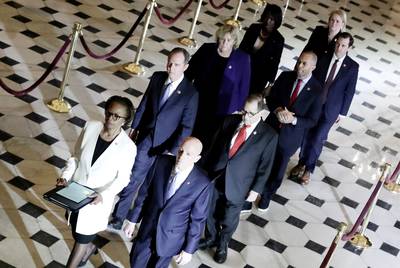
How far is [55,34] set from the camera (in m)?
12.5

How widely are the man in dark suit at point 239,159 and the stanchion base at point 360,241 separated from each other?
186 cm

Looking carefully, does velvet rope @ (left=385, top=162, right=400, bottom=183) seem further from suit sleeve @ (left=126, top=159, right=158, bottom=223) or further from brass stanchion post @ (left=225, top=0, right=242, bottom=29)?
suit sleeve @ (left=126, top=159, right=158, bottom=223)

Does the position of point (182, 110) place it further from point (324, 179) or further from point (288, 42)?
point (288, 42)

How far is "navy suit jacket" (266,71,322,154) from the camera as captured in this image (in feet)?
29.9

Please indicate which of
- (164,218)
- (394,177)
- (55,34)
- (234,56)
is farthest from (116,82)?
(164,218)

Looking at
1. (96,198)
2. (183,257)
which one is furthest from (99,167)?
(183,257)

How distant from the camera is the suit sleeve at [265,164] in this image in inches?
318

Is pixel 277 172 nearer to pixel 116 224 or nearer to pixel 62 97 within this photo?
pixel 116 224

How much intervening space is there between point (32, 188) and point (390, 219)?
440cm

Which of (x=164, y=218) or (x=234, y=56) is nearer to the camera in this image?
(x=164, y=218)

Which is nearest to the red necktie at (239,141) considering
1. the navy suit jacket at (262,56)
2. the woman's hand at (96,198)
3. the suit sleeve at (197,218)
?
the suit sleeve at (197,218)

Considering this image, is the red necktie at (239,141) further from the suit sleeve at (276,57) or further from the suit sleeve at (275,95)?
the suit sleeve at (276,57)

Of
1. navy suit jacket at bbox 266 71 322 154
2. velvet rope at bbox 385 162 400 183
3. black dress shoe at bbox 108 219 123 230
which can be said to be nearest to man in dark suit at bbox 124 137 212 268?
black dress shoe at bbox 108 219 123 230

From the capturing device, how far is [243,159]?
8070 millimetres
